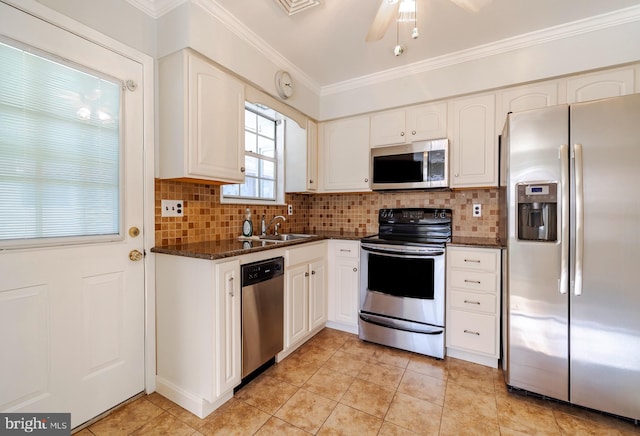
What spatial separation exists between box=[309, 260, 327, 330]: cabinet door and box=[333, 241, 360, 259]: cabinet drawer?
0.17 m

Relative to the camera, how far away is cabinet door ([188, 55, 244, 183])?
1.74 metres

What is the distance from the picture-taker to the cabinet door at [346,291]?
2584mm

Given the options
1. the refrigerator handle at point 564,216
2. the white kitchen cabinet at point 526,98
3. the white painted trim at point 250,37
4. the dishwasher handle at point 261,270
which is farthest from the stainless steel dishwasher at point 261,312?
the white kitchen cabinet at point 526,98

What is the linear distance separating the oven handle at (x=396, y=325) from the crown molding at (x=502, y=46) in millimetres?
2209

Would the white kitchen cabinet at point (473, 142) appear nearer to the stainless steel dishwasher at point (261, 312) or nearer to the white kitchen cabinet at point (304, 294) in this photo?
the white kitchen cabinet at point (304, 294)

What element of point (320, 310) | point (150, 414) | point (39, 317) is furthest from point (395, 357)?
point (39, 317)

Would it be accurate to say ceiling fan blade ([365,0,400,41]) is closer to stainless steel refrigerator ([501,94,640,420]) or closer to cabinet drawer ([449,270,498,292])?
stainless steel refrigerator ([501,94,640,420])

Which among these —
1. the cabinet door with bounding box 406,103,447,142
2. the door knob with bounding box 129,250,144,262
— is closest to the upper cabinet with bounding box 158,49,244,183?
the door knob with bounding box 129,250,144,262

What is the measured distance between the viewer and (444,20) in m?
1.93

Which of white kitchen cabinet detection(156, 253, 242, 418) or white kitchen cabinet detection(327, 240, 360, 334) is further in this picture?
white kitchen cabinet detection(327, 240, 360, 334)

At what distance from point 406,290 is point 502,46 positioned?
6.83 feet

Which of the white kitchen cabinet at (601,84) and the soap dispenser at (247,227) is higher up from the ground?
the white kitchen cabinet at (601,84)

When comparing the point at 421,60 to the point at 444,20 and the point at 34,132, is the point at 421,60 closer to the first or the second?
the point at 444,20

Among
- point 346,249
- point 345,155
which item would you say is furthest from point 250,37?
point 346,249
